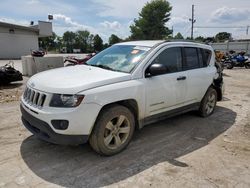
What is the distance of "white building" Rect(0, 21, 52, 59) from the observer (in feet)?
87.2

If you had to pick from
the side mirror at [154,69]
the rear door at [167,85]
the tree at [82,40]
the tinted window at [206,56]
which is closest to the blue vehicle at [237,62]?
the tinted window at [206,56]

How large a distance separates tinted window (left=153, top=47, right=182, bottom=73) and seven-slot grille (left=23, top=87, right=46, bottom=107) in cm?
197

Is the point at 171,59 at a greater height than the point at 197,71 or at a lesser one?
greater

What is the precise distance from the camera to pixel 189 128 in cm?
503

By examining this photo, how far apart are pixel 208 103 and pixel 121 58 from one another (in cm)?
267

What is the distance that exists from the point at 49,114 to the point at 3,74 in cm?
683

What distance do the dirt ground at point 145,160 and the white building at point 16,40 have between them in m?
24.8

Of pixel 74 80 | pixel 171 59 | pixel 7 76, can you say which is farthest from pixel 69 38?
pixel 74 80

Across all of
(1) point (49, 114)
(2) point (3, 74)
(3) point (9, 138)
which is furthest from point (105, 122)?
(2) point (3, 74)

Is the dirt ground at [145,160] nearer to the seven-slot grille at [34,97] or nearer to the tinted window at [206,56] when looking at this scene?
the seven-slot grille at [34,97]

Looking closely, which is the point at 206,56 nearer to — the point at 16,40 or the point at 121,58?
the point at 121,58

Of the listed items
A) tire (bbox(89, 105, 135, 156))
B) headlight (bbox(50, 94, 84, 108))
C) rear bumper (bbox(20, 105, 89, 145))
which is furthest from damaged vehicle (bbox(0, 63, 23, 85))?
tire (bbox(89, 105, 135, 156))

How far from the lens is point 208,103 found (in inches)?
227

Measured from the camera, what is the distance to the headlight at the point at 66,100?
3178 mm
